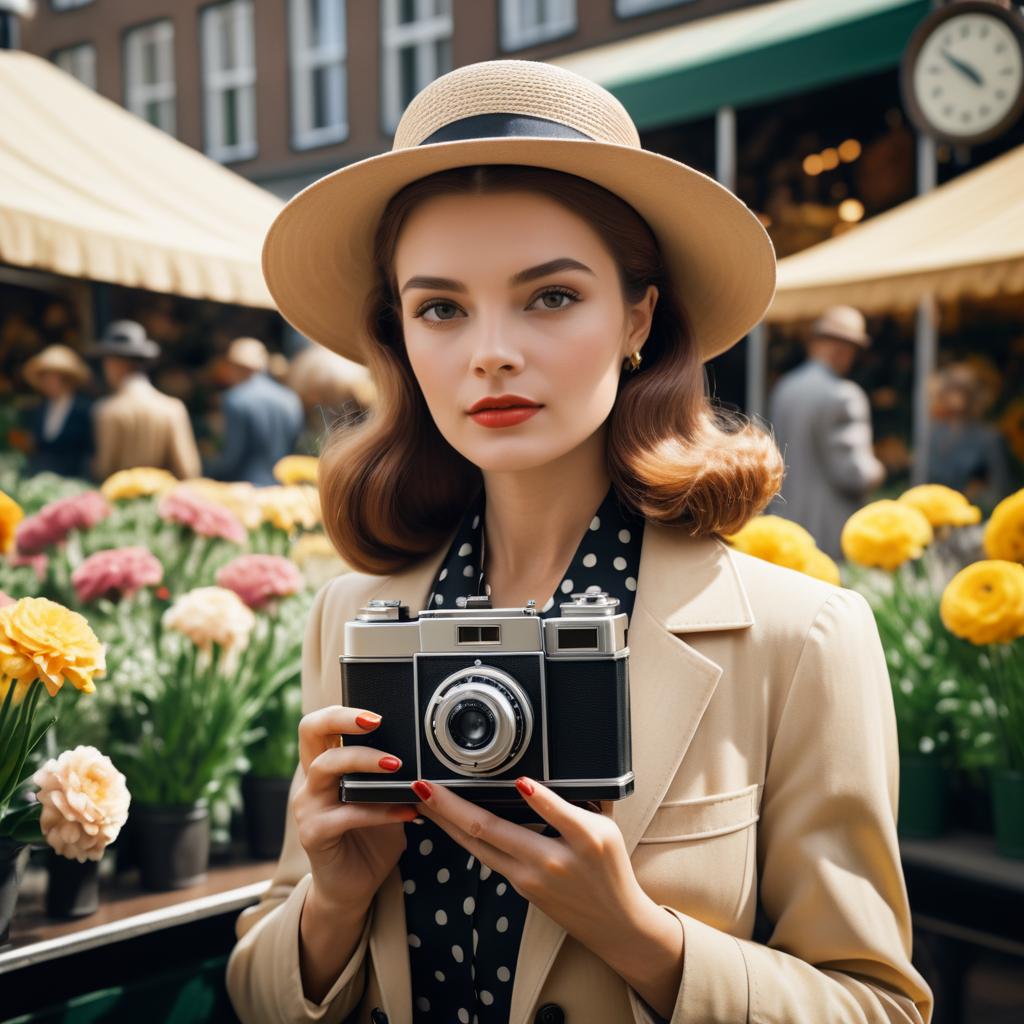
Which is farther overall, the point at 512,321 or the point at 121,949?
the point at 121,949

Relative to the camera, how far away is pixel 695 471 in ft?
4.65

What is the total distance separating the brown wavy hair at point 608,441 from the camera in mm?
1391

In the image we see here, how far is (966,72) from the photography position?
6652 mm

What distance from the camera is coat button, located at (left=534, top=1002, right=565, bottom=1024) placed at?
4.10ft

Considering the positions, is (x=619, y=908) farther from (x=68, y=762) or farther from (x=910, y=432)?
(x=910, y=432)

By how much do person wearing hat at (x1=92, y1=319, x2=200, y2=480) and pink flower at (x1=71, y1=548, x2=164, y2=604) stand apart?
3.76 meters

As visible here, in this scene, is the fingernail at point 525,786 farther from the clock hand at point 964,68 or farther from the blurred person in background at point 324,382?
the clock hand at point 964,68

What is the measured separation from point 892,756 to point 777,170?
9023 mm

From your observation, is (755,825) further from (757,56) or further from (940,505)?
(757,56)

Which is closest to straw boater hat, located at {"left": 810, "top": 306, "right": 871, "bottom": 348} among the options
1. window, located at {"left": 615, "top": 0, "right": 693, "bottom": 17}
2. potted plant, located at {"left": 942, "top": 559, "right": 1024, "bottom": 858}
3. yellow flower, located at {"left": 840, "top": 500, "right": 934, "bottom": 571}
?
yellow flower, located at {"left": 840, "top": 500, "right": 934, "bottom": 571}

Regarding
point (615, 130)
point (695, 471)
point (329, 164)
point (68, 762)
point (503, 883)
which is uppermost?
point (329, 164)

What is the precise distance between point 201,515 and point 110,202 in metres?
2.80

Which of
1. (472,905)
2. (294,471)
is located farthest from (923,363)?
(472,905)

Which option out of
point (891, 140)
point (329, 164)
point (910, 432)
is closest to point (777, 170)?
point (891, 140)
